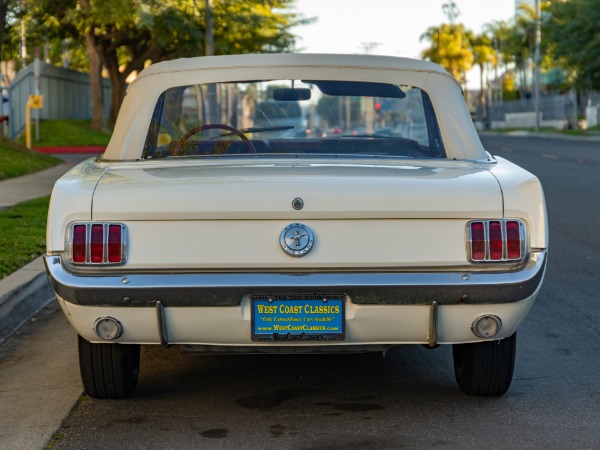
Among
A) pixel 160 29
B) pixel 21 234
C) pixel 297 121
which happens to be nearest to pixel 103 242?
pixel 297 121

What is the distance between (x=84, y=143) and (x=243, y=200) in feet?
102

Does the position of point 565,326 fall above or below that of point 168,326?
below

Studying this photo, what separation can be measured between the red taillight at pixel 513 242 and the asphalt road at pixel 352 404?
724mm

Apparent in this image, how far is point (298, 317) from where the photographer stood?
15.9ft

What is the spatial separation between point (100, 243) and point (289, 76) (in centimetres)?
167

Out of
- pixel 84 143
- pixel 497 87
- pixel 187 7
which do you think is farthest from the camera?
pixel 497 87

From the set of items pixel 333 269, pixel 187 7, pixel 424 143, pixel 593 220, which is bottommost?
pixel 593 220

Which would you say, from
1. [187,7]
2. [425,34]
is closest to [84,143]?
[187,7]

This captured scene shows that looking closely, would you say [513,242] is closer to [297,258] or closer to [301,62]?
[297,258]

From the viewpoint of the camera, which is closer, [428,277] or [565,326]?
[428,277]

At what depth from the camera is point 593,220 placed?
45.5ft

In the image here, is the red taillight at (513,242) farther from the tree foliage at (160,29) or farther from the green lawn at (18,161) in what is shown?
the tree foliage at (160,29)

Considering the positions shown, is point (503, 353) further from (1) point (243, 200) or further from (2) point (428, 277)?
(1) point (243, 200)

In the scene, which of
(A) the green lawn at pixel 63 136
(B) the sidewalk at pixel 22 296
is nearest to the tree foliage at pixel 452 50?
(A) the green lawn at pixel 63 136
